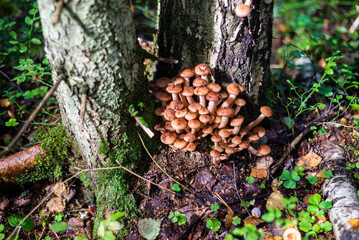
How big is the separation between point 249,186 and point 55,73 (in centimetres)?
259

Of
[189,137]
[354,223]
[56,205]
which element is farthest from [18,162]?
[354,223]

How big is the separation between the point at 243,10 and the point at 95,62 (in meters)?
1.57

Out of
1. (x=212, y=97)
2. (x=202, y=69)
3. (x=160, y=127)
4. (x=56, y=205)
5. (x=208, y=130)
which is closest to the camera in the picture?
(x=212, y=97)

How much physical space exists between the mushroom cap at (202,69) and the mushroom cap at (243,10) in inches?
25.0

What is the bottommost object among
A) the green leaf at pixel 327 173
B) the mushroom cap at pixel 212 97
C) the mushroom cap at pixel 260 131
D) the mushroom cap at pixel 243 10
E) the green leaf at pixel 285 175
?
the green leaf at pixel 285 175

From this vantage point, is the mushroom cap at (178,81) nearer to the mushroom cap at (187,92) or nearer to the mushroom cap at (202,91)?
the mushroom cap at (187,92)

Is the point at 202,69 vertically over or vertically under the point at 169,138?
over

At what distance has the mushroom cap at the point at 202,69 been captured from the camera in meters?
2.82

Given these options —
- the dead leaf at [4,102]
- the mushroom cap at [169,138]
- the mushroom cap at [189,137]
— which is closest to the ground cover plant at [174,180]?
the mushroom cap at [169,138]

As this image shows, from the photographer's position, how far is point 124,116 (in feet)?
9.13

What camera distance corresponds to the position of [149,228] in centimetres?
290

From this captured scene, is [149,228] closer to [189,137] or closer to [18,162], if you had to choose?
[189,137]

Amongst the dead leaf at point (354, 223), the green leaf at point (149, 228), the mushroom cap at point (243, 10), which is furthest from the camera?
the green leaf at point (149, 228)

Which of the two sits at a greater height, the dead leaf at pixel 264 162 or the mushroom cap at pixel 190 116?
the mushroom cap at pixel 190 116
